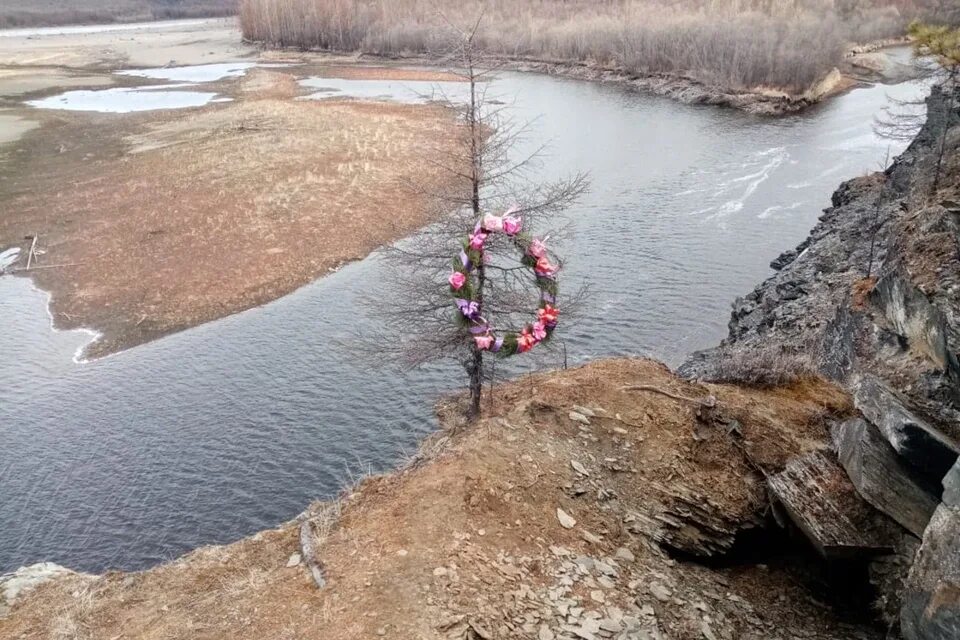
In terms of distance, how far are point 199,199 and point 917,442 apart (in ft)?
108

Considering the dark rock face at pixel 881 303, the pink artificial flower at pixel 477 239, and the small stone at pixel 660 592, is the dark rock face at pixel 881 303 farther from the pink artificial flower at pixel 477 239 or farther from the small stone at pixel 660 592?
the pink artificial flower at pixel 477 239

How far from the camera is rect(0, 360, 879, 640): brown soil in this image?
864 centimetres

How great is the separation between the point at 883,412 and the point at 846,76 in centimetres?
5907

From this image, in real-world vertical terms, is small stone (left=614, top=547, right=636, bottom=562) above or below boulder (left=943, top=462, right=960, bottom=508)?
below

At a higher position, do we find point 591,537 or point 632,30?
point 632,30

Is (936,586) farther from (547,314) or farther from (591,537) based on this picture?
(547,314)

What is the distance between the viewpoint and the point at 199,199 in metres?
34.8

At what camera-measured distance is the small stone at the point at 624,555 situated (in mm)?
9664

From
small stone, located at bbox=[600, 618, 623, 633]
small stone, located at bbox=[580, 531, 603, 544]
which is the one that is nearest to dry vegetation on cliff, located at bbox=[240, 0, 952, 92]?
small stone, located at bbox=[580, 531, 603, 544]

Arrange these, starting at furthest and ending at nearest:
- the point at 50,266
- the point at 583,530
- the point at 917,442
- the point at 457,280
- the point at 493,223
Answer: the point at 50,266, the point at 457,280, the point at 493,223, the point at 583,530, the point at 917,442

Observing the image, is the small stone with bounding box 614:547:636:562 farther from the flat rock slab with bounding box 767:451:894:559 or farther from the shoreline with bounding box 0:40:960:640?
the flat rock slab with bounding box 767:451:894:559

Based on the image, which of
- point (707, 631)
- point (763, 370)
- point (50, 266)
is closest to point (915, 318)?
point (763, 370)

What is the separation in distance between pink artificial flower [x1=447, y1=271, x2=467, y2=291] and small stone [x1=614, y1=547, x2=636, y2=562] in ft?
17.4

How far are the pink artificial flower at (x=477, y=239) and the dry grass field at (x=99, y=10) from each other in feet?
490
